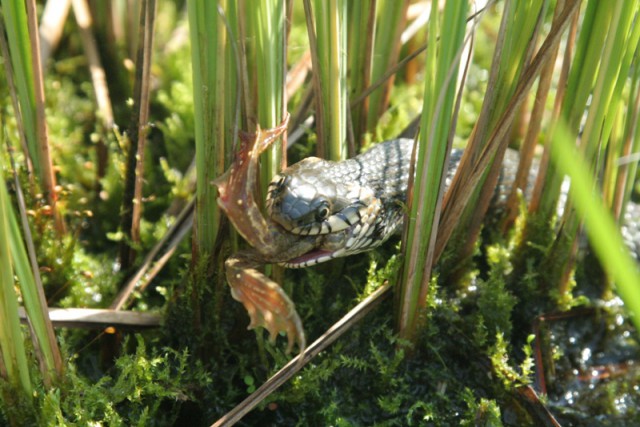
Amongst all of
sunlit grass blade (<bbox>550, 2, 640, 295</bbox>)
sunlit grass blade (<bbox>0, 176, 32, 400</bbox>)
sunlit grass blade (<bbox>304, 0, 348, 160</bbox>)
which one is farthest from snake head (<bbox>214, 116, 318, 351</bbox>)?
sunlit grass blade (<bbox>550, 2, 640, 295</bbox>)

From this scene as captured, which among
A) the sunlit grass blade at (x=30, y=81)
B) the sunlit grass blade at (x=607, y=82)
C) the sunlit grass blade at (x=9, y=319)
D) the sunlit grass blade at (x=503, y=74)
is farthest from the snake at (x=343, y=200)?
the sunlit grass blade at (x=30, y=81)

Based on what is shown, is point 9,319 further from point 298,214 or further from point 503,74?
point 503,74

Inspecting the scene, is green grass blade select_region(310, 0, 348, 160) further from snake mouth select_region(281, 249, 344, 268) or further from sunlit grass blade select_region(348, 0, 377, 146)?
snake mouth select_region(281, 249, 344, 268)

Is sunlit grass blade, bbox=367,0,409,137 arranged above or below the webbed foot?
above

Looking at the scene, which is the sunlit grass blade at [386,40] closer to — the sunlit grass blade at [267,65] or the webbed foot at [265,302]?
the sunlit grass blade at [267,65]

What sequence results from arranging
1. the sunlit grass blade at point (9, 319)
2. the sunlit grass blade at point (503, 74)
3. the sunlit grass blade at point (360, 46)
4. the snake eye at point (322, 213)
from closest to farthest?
the sunlit grass blade at point (9, 319) < the sunlit grass blade at point (503, 74) < the snake eye at point (322, 213) < the sunlit grass blade at point (360, 46)

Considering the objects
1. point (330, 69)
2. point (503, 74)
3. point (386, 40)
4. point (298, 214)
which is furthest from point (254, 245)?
point (386, 40)

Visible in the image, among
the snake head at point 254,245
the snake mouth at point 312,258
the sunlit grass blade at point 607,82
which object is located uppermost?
the sunlit grass blade at point 607,82

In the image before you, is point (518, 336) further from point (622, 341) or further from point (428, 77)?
point (428, 77)
